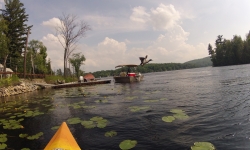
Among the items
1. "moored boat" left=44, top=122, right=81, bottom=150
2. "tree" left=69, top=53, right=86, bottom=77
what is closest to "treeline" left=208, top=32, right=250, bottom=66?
"tree" left=69, top=53, right=86, bottom=77

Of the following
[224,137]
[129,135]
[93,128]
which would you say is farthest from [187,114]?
[93,128]

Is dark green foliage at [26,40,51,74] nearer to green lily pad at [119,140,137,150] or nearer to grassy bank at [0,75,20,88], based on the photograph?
grassy bank at [0,75,20,88]

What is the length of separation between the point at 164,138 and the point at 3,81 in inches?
890

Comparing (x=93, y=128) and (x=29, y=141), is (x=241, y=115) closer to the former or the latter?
(x=93, y=128)

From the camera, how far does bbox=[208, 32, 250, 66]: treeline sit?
74.9 metres

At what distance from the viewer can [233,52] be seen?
261ft

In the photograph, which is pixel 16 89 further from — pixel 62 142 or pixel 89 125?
pixel 62 142

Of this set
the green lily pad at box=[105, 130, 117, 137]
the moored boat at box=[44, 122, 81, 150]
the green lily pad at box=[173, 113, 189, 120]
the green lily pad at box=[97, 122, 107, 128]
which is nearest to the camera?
the moored boat at box=[44, 122, 81, 150]

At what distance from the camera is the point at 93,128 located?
5.96 metres

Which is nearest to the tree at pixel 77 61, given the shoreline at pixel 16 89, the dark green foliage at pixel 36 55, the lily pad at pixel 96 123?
the dark green foliage at pixel 36 55

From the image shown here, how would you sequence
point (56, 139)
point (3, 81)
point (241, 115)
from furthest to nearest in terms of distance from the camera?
point (3, 81), point (241, 115), point (56, 139)

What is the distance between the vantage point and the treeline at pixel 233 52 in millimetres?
74875

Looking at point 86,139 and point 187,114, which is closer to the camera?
point 86,139

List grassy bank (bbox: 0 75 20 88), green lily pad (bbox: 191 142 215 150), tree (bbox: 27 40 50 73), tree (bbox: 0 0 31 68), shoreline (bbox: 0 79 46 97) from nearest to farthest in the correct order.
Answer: green lily pad (bbox: 191 142 215 150)
shoreline (bbox: 0 79 46 97)
grassy bank (bbox: 0 75 20 88)
tree (bbox: 0 0 31 68)
tree (bbox: 27 40 50 73)
